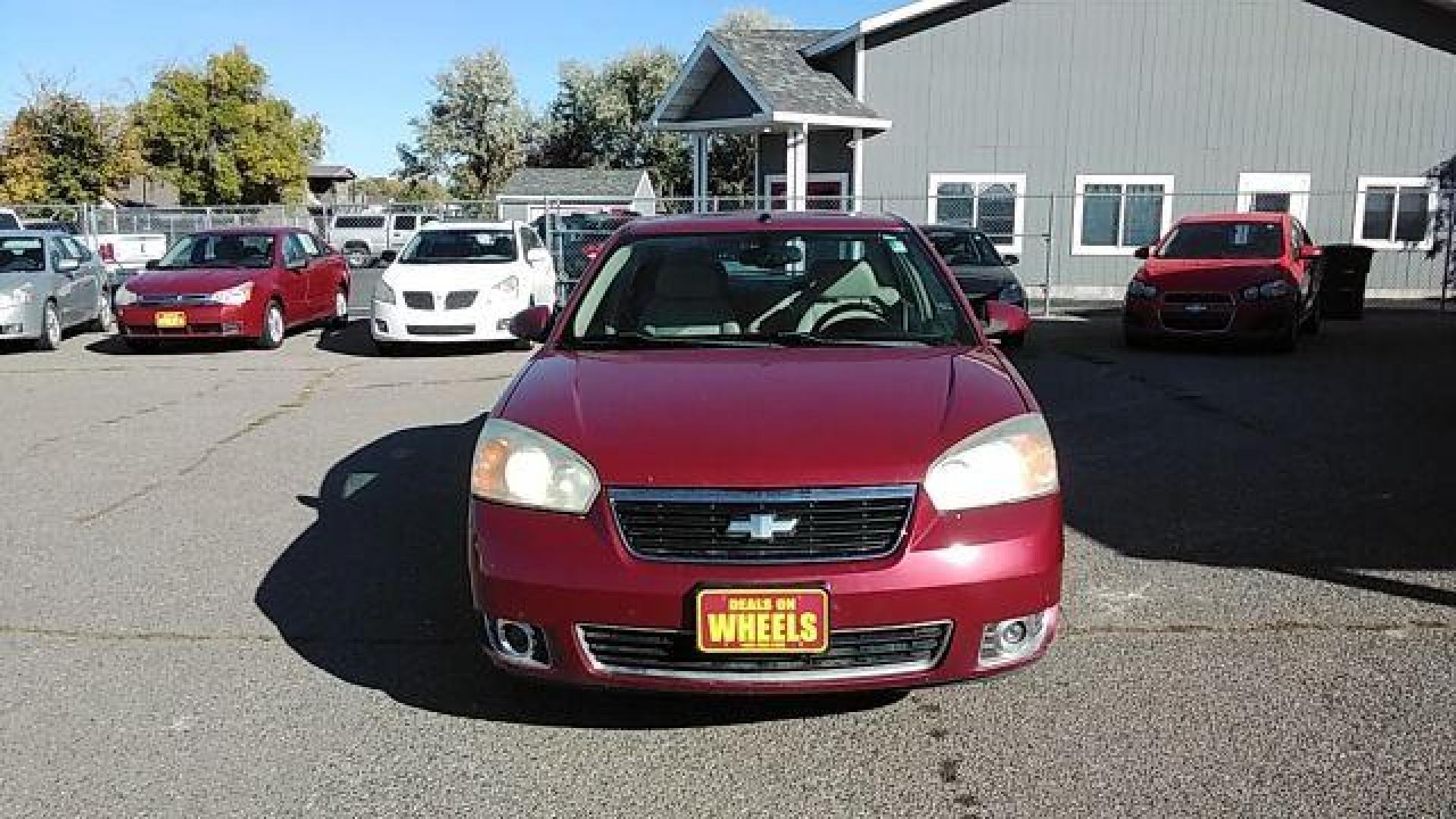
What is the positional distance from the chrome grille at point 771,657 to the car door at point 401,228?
30.6 meters

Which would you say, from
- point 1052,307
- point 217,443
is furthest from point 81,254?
point 1052,307

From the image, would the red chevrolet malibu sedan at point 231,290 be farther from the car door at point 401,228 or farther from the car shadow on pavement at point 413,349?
the car door at point 401,228

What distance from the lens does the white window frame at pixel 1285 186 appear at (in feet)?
69.7

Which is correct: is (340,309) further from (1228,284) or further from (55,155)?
(55,155)

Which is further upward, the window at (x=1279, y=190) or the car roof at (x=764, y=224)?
the window at (x=1279, y=190)

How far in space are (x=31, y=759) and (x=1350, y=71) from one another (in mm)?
23058

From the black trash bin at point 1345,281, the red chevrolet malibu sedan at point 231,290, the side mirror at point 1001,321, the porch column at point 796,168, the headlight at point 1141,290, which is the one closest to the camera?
the side mirror at point 1001,321

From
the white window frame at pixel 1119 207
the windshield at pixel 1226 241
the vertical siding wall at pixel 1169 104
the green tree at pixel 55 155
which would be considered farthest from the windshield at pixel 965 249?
the green tree at pixel 55 155

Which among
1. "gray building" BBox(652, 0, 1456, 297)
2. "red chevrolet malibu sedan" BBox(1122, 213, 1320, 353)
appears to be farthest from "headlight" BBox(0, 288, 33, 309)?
"red chevrolet malibu sedan" BBox(1122, 213, 1320, 353)

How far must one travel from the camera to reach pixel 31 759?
11.3 feet

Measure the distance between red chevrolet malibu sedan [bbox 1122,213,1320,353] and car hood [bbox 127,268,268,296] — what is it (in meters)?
10.6

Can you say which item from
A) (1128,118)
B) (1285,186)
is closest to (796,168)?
(1128,118)

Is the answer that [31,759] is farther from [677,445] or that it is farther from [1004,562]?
[1004,562]

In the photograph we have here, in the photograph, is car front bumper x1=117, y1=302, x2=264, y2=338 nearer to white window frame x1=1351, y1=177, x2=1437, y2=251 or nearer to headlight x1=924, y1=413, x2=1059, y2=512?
headlight x1=924, y1=413, x2=1059, y2=512
